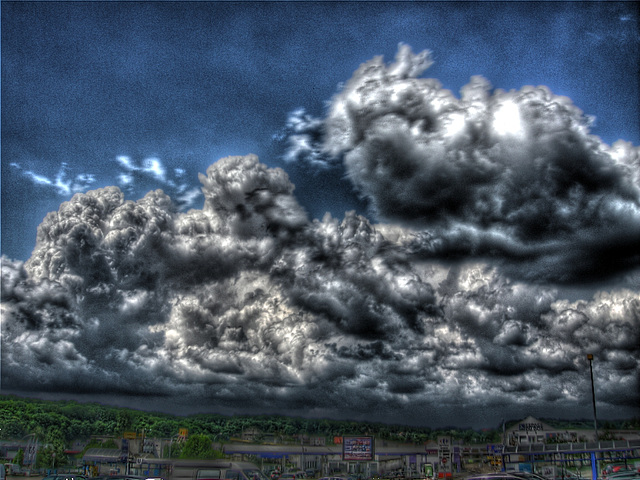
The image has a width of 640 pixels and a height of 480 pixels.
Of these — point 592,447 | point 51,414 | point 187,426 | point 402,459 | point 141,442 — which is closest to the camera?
point 592,447

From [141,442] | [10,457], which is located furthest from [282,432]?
[10,457]

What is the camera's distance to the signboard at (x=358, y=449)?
65875 mm

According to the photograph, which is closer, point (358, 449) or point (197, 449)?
point (358, 449)

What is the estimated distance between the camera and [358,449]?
218 ft

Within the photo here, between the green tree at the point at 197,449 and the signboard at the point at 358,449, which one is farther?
the green tree at the point at 197,449

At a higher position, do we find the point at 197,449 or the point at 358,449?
the point at 358,449

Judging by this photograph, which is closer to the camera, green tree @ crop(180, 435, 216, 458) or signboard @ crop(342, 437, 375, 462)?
signboard @ crop(342, 437, 375, 462)

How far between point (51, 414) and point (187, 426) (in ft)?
80.9

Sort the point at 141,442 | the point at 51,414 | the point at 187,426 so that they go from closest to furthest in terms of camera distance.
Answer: the point at 141,442 → the point at 51,414 → the point at 187,426

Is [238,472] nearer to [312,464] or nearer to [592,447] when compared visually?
[592,447]

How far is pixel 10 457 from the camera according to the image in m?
80.6

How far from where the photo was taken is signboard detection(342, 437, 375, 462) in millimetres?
65875

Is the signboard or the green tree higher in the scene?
the signboard

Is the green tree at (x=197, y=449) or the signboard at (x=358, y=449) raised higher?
the signboard at (x=358, y=449)
